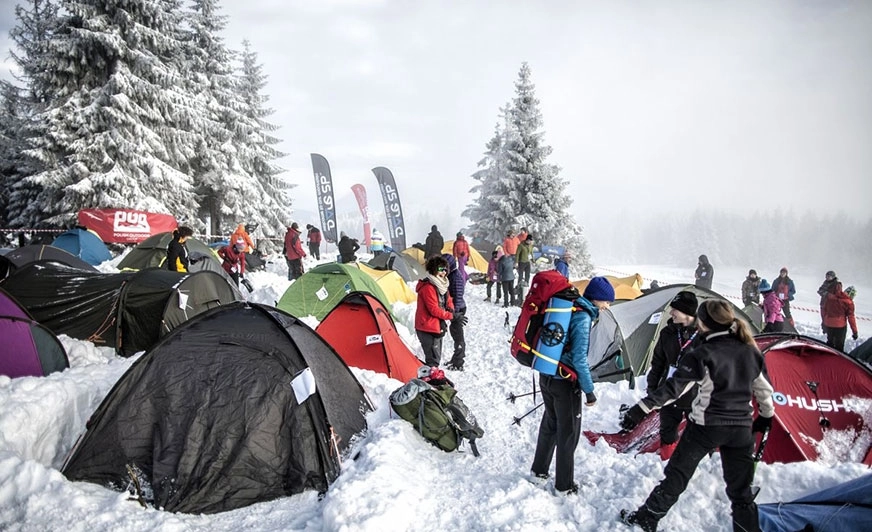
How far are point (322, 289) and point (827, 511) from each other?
8.85 metres

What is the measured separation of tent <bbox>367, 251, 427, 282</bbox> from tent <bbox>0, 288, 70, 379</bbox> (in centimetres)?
1191

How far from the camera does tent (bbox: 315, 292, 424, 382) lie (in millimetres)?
6914

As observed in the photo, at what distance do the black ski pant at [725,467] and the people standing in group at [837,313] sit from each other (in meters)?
11.2

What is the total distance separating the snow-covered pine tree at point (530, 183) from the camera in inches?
980

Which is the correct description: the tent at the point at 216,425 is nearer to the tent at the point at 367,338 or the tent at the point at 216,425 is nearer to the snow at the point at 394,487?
the snow at the point at 394,487

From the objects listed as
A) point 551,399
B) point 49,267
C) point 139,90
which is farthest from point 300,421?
point 139,90

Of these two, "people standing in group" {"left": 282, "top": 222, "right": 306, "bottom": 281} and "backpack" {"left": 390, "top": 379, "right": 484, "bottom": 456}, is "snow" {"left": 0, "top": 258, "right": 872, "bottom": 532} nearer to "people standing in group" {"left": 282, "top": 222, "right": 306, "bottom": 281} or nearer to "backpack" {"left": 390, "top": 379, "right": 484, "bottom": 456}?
"backpack" {"left": 390, "top": 379, "right": 484, "bottom": 456}

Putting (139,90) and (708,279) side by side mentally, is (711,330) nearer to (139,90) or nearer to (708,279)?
(708,279)

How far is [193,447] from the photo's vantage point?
3910mm

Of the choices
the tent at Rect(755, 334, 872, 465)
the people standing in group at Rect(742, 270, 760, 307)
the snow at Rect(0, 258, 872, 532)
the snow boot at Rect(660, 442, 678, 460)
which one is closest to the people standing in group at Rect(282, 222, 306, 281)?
the snow at Rect(0, 258, 872, 532)

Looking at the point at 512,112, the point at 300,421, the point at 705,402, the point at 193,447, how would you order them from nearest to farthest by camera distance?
the point at 705,402 → the point at 193,447 → the point at 300,421 → the point at 512,112

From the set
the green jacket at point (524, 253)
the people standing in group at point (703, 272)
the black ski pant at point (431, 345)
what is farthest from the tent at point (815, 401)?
the people standing in group at point (703, 272)

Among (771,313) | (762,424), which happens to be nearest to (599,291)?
(762,424)

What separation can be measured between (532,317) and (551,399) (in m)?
0.75
